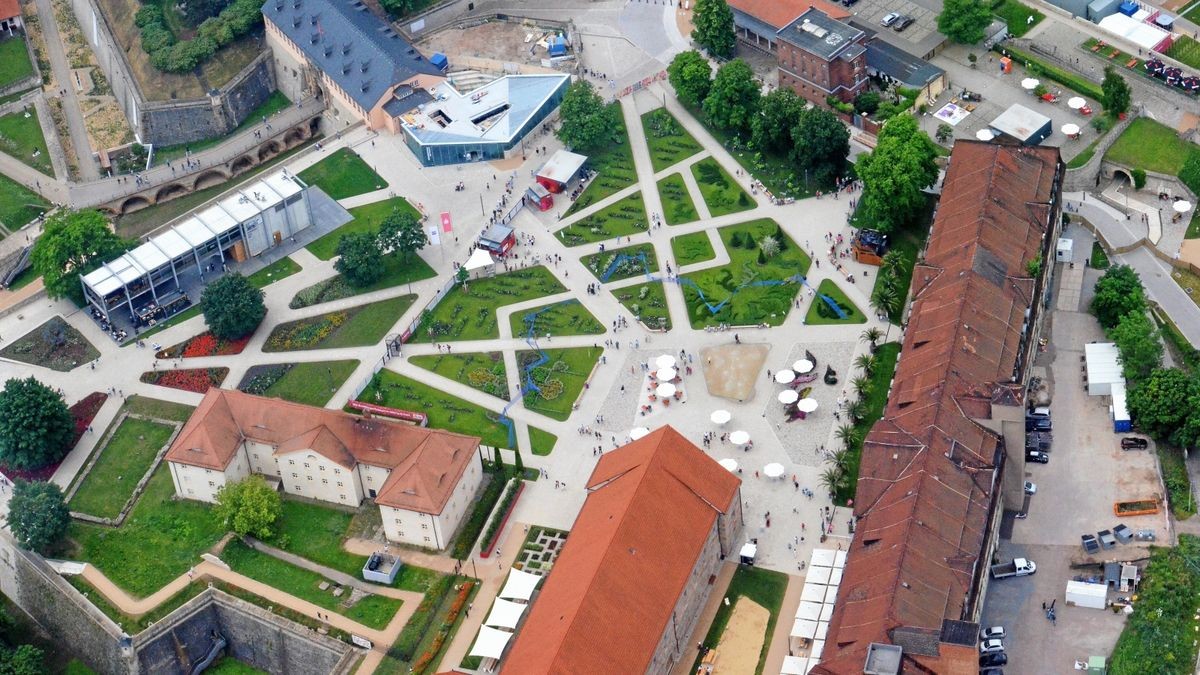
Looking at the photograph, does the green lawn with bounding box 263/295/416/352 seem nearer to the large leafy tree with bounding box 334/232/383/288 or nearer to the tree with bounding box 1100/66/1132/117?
the large leafy tree with bounding box 334/232/383/288

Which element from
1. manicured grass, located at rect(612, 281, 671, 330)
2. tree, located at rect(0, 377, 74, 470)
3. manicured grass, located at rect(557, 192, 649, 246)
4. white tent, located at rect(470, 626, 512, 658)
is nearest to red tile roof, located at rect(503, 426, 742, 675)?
white tent, located at rect(470, 626, 512, 658)

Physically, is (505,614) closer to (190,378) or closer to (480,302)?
(480,302)

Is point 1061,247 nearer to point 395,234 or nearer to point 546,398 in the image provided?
point 546,398

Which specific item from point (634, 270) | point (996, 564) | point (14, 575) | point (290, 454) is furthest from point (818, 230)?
point (14, 575)

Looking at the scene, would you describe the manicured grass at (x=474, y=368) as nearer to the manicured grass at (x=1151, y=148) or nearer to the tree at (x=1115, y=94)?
the manicured grass at (x=1151, y=148)

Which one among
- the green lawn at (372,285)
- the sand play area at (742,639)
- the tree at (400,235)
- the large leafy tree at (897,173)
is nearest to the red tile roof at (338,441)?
the green lawn at (372,285)

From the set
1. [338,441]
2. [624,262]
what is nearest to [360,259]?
[624,262]
